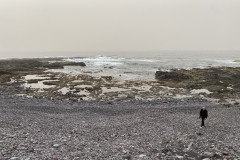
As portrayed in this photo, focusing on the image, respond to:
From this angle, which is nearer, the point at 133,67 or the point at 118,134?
the point at 118,134

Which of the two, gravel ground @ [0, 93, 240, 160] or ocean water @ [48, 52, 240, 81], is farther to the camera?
ocean water @ [48, 52, 240, 81]

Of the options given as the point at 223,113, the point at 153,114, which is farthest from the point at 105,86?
the point at 223,113

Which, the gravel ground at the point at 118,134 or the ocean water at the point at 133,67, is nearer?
the gravel ground at the point at 118,134

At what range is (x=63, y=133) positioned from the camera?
14102 millimetres

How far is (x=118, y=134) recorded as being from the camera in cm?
1445

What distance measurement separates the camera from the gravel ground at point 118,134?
1070cm

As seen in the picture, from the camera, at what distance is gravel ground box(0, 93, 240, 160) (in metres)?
10.7

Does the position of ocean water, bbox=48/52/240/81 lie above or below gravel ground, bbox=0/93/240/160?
above

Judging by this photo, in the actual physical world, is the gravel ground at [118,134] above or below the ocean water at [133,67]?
below

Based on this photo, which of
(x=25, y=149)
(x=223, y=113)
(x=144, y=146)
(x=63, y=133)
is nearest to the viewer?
(x=25, y=149)

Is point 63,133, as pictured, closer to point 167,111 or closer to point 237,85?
point 167,111

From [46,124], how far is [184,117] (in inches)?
522

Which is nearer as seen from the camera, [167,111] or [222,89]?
[167,111]

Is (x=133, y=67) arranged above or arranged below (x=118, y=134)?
above
